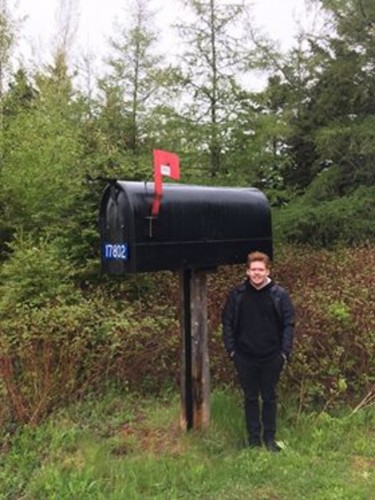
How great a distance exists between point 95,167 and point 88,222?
1.17 metres

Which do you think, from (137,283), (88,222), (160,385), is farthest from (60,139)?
(160,385)

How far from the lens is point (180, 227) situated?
429 centimetres

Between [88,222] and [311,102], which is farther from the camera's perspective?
[311,102]

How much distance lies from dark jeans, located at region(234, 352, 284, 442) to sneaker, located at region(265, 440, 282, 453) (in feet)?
0.10

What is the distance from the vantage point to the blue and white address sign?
13.3 ft

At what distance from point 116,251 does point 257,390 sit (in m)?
1.55

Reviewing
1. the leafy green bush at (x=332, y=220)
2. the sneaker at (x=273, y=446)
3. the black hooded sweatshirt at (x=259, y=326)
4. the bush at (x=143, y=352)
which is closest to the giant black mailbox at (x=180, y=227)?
the black hooded sweatshirt at (x=259, y=326)

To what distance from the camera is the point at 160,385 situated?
18.4 ft

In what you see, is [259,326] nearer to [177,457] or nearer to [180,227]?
[180,227]

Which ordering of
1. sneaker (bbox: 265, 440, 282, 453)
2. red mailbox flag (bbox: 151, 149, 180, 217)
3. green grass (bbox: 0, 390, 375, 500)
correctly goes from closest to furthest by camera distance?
1. green grass (bbox: 0, 390, 375, 500)
2. red mailbox flag (bbox: 151, 149, 180, 217)
3. sneaker (bbox: 265, 440, 282, 453)

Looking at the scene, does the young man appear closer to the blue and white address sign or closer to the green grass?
the green grass

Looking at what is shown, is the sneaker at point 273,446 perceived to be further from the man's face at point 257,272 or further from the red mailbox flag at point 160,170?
the red mailbox flag at point 160,170

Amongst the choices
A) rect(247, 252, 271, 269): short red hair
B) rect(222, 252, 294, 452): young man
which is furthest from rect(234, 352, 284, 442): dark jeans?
rect(247, 252, 271, 269): short red hair

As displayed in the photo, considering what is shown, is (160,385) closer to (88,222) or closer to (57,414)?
(57,414)
